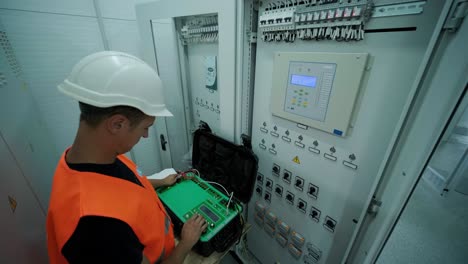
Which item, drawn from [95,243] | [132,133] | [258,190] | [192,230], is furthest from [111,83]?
[258,190]

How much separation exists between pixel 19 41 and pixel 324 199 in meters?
2.48

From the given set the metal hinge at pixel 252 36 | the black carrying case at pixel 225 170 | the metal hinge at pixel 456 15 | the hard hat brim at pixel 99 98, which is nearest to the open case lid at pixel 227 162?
the black carrying case at pixel 225 170

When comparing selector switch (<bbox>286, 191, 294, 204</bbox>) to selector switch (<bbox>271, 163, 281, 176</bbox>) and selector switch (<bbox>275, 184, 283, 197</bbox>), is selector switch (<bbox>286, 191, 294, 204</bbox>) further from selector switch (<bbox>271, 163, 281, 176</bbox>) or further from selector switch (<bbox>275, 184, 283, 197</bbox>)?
selector switch (<bbox>271, 163, 281, 176</bbox>)

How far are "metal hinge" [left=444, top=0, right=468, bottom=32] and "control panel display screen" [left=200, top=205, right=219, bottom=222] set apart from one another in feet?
4.16

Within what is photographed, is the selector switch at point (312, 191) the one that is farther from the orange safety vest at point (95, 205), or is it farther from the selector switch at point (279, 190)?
the orange safety vest at point (95, 205)

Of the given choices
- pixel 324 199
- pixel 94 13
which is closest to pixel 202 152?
pixel 324 199

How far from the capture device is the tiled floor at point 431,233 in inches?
71.5

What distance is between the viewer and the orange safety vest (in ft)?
1.86

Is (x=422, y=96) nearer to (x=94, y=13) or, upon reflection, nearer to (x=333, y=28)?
(x=333, y=28)

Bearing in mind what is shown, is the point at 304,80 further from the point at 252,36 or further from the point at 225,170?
the point at 225,170

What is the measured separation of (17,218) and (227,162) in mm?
1166

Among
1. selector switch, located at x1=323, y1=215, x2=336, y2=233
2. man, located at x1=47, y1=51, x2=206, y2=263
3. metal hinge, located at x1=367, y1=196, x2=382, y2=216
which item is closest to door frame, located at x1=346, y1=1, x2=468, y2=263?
metal hinge, located at x1=367, y1=196, x2=382, y2=216

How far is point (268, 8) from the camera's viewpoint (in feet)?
3.36

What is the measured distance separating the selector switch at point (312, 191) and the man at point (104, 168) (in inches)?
36.5
